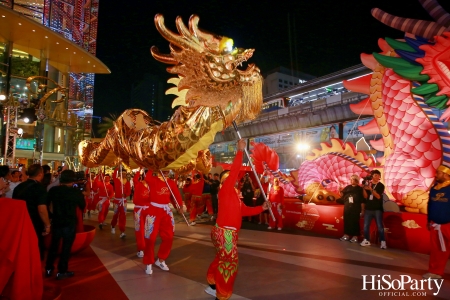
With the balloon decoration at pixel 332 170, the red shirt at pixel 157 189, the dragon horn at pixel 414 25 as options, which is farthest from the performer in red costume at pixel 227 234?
the balloon decoration at pixel 332 170

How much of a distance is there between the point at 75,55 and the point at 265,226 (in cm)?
1668

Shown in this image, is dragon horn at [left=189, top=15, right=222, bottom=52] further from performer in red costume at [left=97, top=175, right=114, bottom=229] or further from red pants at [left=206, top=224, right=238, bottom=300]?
performer in red costume at [left=97, top=175, right=114, bottom=229]

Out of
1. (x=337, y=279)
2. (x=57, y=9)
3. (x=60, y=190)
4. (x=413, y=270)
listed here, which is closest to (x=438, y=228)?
(x=413, y=270)

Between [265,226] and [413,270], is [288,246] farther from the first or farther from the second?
[265,226]

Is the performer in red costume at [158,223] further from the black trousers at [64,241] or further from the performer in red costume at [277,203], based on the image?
the performer in red costume at [277,203]

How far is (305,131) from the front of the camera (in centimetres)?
2391

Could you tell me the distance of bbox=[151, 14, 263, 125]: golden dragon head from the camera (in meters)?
3.30

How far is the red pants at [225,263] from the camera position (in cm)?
325

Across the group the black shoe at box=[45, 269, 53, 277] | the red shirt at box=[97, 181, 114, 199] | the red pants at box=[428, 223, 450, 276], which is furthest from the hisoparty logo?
the red shirt at box=[97, 181, 114, 199]

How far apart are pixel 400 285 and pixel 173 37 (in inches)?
153

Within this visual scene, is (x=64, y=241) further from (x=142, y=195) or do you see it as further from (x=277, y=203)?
(x=277, y=203)

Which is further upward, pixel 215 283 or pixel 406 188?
pixel 406 188

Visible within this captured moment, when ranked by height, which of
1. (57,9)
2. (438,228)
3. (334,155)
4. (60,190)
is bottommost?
(438,228)

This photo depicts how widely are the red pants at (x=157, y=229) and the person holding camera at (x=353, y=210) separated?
4.04 m
